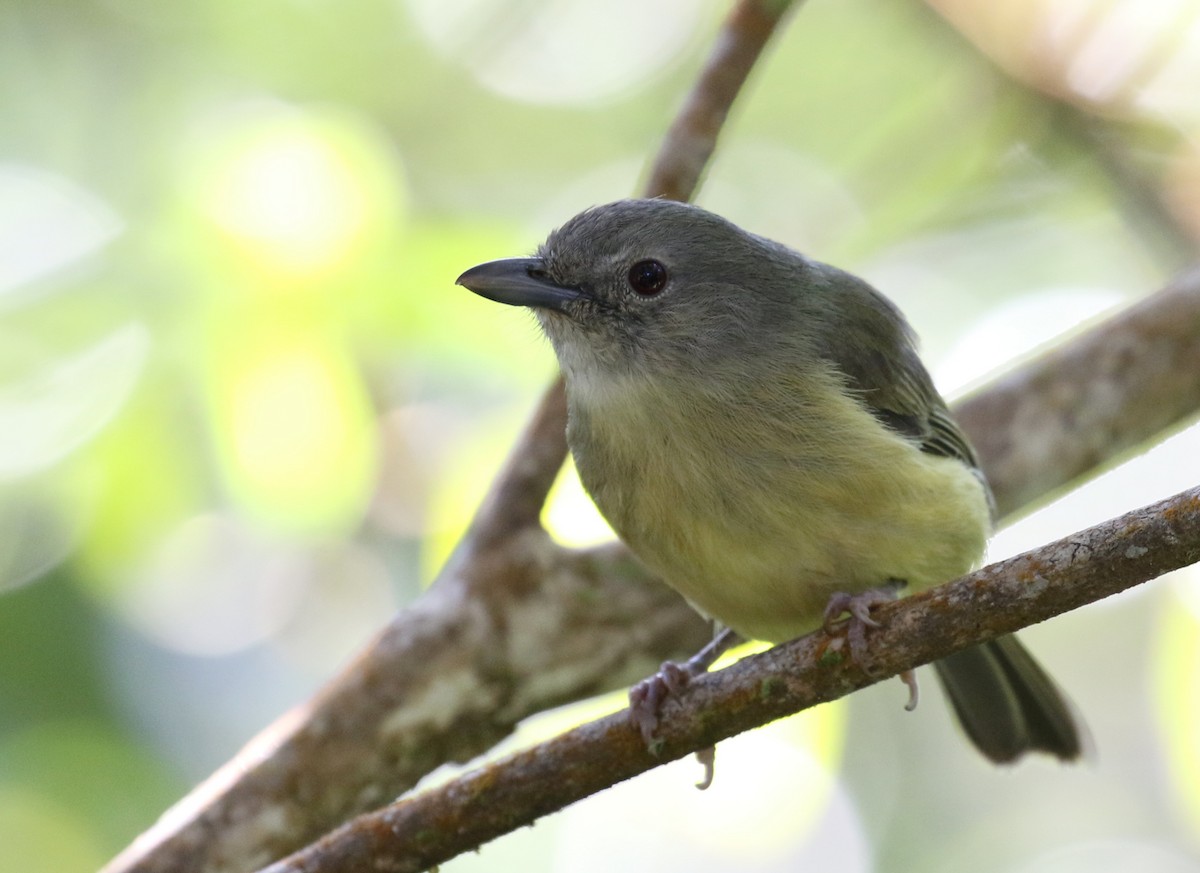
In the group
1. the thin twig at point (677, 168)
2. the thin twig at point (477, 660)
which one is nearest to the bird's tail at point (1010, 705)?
the thin twig at point (477, 660)

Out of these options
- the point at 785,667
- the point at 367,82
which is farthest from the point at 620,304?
the point at 367,82

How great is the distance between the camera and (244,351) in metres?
4.09

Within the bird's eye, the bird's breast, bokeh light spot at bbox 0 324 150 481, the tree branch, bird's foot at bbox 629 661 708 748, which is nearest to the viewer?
the tree branch

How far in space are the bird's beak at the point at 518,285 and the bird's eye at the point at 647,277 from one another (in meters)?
0.15

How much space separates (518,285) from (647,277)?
1.16 feet

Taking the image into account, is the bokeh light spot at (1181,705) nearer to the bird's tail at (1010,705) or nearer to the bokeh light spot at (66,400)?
the bird's tail at (1010,705)

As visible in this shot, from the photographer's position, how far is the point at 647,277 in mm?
3477

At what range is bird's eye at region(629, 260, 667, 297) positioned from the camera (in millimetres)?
3469

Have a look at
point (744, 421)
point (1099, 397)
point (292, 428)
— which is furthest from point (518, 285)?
point (1099, 397)

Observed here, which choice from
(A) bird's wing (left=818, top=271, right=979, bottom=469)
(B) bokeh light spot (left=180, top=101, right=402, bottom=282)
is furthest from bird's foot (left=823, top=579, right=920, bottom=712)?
(B) bokeh light spot (left=180, top=101, right=402, bottom=282)

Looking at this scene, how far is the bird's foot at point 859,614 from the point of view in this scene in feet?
7.94

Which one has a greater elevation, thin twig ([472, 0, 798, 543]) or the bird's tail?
thin twig ([472, 0, 798, 543])

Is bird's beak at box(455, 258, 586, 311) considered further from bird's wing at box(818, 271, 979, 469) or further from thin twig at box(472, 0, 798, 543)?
bird's wing at box(818, 271, 979, 469)

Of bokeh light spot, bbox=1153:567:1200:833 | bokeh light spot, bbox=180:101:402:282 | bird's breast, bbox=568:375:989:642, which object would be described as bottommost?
bokeh light spot, bbox=1153:567:1200:833
